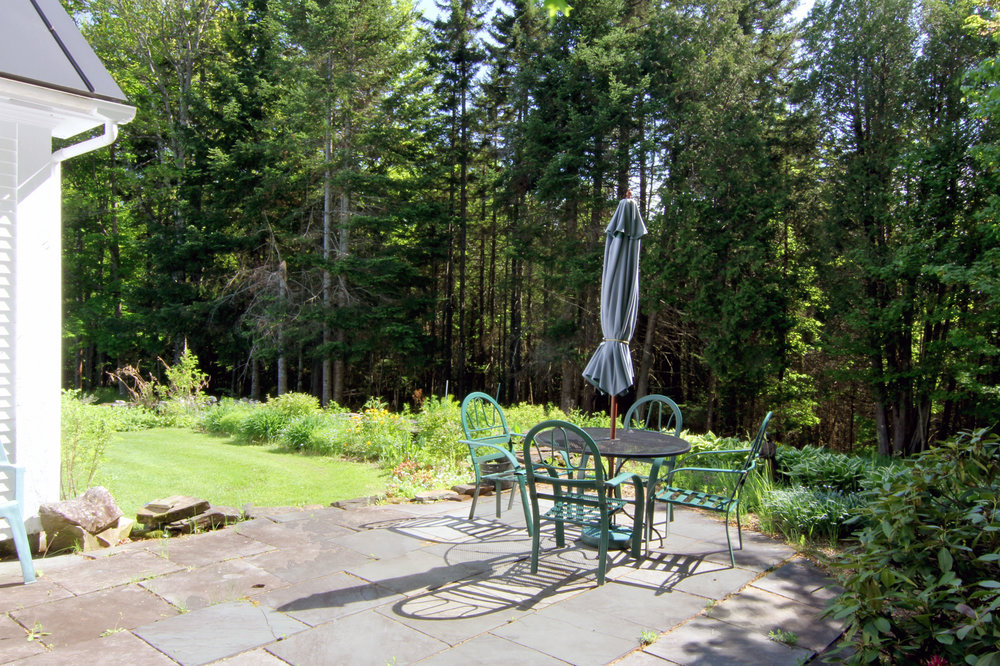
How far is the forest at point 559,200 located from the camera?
34.8 ft

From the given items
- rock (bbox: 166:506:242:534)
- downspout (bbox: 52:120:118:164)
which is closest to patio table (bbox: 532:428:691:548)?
rock (bbox: 166:506:242:534)

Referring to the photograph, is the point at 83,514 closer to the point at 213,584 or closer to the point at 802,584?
the point at 213,584

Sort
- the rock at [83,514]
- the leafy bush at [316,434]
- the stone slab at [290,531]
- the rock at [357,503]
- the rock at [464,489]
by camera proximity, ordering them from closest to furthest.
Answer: the rock at [83,514], the stone slab at [290,531], the rock at [357,503], the rock at [464,489], the leafy bush at [316,434]

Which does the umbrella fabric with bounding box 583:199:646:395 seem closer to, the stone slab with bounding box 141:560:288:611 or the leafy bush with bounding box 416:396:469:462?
the stone slab with bounding box 141:560:288:611

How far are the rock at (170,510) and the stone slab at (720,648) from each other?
120 inches

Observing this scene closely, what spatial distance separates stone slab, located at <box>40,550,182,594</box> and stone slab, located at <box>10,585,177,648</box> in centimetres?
13

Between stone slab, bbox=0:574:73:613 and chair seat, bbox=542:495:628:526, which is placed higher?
chair seat, bbox=542:495:628:526

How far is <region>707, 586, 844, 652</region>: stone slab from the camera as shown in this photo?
2.62 metres

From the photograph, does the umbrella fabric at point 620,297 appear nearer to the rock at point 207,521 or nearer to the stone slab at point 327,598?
the stone slab at point 327,598

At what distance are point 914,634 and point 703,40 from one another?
13628 mm

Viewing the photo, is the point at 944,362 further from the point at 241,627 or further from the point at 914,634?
the point at 241,627

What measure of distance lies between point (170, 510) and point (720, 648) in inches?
133

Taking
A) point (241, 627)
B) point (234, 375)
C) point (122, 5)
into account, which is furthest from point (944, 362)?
point (122, 5)

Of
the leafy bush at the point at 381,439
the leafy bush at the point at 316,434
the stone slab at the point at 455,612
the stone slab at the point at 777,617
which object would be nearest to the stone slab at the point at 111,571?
the stone slab at the point at 455,612
